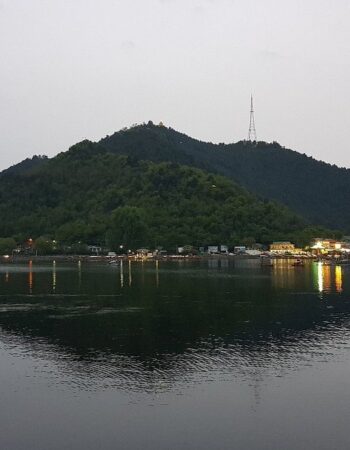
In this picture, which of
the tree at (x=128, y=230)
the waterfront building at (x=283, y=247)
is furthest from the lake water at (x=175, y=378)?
the waterfront building at (x=283, y=247)

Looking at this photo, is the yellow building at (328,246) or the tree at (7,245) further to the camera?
the tree at (7,245)

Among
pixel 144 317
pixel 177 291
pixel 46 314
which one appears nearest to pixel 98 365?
pixel 144 317

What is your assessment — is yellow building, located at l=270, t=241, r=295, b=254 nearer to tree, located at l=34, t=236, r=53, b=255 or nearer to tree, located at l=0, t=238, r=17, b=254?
tree, located at l=34, t=236, r=53, b=255

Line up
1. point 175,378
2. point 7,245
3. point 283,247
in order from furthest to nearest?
point 7,245, point 283,247, point 175,378

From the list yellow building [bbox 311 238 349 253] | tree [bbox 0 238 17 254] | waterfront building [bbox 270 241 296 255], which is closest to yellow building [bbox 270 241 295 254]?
waterfront building [bbox 270 241 296 255]

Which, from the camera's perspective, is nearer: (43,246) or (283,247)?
(283,247)

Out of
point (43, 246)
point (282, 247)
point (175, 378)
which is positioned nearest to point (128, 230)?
point (43, 246)

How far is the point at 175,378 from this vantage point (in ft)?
71.9

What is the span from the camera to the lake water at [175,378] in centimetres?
1638

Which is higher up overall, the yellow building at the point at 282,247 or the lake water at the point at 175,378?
the yellow building at the point at 282,247

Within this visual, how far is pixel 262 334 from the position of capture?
104 ft

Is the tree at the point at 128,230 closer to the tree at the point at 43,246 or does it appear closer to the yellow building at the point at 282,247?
the tree at the point at 43,246

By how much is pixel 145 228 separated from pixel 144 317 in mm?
128864

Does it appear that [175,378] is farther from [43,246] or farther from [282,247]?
[43,246]
